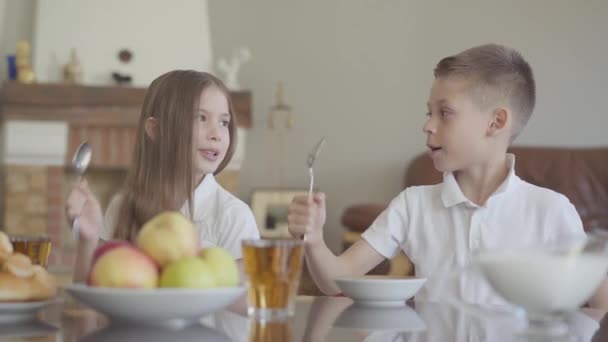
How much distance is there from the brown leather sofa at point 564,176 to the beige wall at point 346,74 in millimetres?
347

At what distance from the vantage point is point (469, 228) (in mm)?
1733

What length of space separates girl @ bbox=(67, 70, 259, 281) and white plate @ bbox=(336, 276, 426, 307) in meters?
0.45

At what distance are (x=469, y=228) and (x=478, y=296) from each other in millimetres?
138

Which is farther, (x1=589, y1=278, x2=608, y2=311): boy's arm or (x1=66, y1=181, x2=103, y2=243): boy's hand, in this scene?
(x1=589, y1=278, x2=608, y2=311): boy's arm

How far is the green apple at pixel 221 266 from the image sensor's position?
0.96 metres

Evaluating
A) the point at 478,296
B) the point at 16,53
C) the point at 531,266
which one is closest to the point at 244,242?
the point at 531,266

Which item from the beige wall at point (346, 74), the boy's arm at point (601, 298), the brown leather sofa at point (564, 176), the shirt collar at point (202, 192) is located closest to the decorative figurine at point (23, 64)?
the beige wall at point (346, 74)

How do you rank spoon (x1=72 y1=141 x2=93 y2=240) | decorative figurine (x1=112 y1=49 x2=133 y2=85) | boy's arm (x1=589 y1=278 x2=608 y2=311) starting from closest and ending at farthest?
spoon (x1=72 y1=141 x2=93 y2=240) < boy's arm (x1=589 y1=278 x2=608 y2=311) < decorative figurine (x1=112 y1=49 x2=133 y2=85)

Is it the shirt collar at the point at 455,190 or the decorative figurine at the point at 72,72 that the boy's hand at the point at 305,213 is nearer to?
the shirt collar at the point at 455,190

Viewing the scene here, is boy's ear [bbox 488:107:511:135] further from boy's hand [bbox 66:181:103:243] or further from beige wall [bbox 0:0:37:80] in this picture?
beige wall [bbox 0:0:37:80]

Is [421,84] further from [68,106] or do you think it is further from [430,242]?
[430,242]

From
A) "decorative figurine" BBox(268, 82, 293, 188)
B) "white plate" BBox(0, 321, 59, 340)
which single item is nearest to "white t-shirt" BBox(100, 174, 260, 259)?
"white plate" BBox(0, 321, 59, 340)

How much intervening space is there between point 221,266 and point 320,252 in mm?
602

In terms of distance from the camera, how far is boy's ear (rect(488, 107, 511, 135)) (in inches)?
72.9
